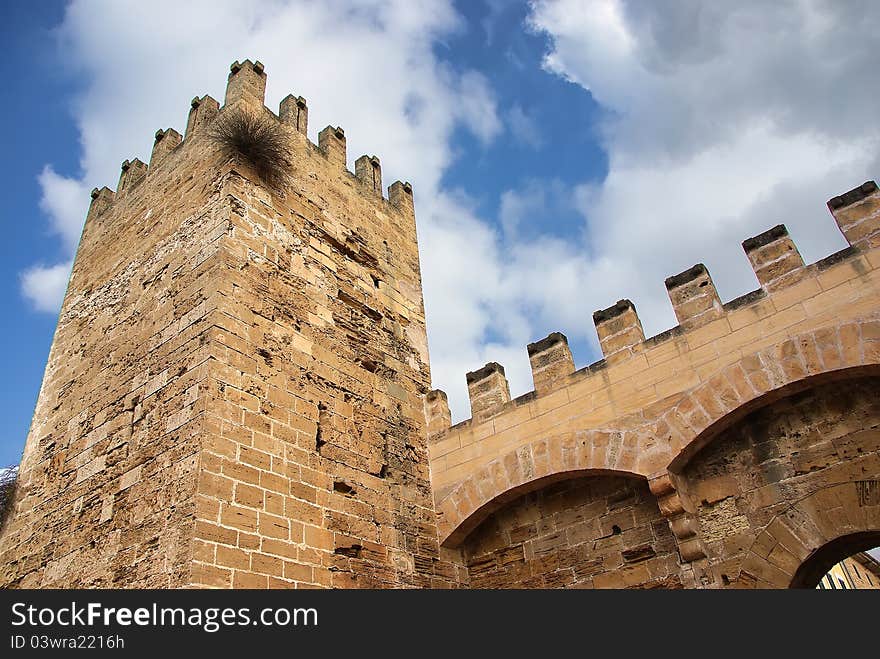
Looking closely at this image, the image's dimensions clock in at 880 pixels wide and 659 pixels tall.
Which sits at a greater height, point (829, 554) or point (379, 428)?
point (379, 428)

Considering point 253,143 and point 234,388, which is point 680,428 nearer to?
point 234,388

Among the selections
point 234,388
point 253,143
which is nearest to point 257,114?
point 253,143

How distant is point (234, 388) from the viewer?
16.3 ft

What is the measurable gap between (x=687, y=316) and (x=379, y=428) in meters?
2.87

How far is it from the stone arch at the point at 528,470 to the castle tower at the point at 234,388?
0.84ft

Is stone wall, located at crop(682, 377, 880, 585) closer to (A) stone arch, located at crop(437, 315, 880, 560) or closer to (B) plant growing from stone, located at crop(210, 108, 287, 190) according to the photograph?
(A) stone arch, located at crop(437, 315, 880, 560)

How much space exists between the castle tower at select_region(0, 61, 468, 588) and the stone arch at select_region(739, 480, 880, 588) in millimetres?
2652

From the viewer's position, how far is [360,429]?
19.7 feet

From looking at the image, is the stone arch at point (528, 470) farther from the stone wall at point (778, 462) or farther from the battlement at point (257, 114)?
the battlement at point (257, 114)

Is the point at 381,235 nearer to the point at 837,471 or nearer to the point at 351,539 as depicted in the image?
the point at 351,539

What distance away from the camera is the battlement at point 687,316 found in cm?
515

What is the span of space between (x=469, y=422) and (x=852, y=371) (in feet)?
10.7

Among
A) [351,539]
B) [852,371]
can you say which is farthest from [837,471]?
[351,539]

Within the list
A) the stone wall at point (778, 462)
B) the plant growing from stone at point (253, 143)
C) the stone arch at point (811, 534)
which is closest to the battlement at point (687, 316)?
the stone wall at point (778, 462)
